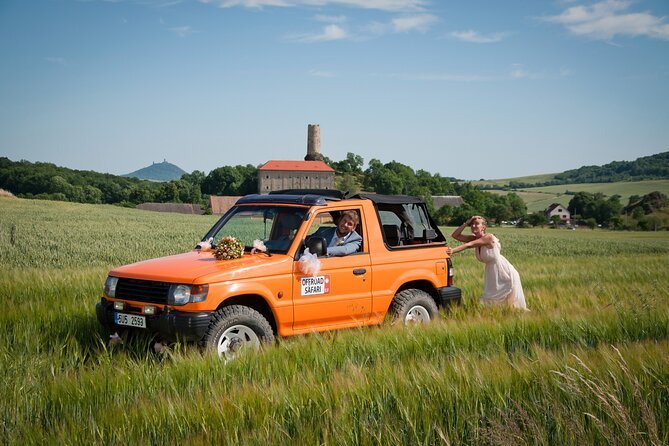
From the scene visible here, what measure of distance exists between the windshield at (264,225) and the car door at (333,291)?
0.31 metres

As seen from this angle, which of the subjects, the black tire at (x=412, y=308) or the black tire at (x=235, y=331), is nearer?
the black tire at (x=235, y=331)

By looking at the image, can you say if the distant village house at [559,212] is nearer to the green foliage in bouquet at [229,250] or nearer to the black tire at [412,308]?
the black tire at [412,308]

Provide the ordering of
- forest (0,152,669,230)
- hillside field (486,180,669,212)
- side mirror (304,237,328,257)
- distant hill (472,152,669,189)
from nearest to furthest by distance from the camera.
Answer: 1. side mirror (304,237,328,257)
2. forest (0,152,669,230)
3. hillside field (486,180,669,212)
4. distant hill (472,152,669,189)

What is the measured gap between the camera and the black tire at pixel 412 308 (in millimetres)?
8594

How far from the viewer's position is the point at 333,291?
795 centimetres

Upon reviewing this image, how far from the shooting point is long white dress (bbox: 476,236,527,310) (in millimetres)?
10250

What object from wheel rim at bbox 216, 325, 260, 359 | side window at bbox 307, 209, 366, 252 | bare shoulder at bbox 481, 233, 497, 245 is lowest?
wheel rim at bbox 216, 325, 260, 359

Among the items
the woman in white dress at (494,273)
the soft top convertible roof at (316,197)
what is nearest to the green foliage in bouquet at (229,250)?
the soft top convertible roof at (316,197)

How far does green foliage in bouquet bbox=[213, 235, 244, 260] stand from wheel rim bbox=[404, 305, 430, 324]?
101 inches

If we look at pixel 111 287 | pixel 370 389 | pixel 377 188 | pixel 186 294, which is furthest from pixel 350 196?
pixel 377 188

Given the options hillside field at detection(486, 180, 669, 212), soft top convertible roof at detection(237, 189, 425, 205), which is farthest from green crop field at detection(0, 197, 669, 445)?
hillside field at detection(486, 180, 669, 212)

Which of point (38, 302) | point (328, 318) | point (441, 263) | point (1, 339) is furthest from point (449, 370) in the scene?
point (38, 302)

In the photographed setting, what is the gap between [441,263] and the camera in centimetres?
934

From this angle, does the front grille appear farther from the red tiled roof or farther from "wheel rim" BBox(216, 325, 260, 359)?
the red tiled roof
